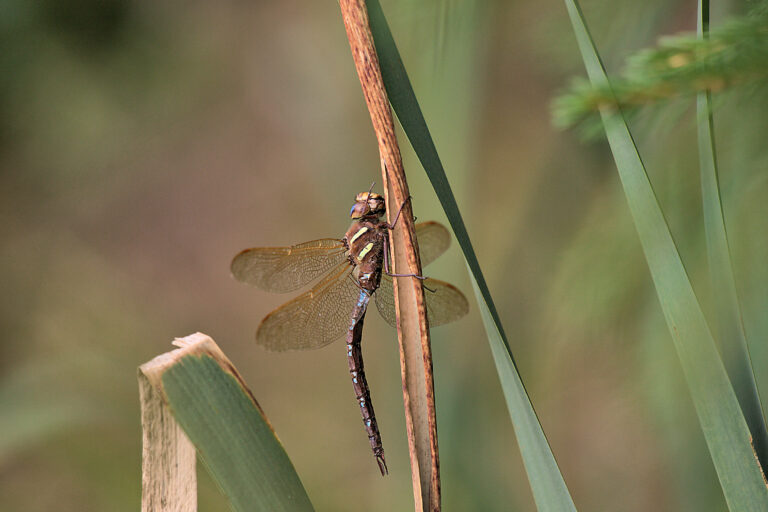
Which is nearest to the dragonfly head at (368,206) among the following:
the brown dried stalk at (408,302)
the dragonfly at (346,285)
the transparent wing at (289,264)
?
the dragonfly at (346,285)

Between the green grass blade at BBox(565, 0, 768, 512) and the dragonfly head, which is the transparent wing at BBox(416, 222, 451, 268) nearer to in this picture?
the dragonfly head

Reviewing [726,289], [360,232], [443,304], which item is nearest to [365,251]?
[360,232]

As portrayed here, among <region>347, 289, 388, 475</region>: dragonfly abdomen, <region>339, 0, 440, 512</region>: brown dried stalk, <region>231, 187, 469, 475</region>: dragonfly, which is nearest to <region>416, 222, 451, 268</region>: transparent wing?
<region>231, 187, 469, 475</region>: dragonfly

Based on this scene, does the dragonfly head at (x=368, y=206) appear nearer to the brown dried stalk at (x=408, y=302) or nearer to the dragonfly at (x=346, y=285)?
the dragonfly at (x=346, y=285)

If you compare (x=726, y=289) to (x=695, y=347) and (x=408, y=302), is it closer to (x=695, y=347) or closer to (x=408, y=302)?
(x=695, y=347)

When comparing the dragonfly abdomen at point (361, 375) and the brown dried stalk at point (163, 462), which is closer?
the brown dried stalk at point (163, 462)

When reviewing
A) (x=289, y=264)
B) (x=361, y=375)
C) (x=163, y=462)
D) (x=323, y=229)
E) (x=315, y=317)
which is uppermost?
(x=323, y=229)
